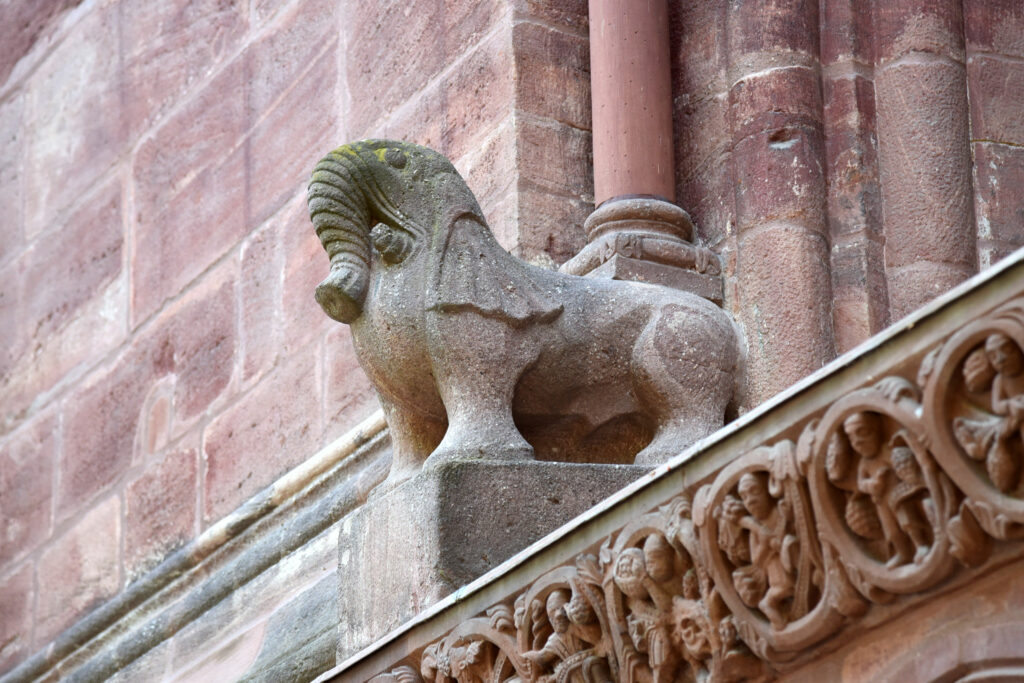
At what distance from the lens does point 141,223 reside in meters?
6.03

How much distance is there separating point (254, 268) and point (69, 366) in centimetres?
97

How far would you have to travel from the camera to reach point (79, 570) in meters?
5.90

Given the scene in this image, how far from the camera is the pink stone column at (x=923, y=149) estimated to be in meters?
4.00

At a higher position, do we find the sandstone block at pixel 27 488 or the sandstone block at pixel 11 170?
the sandstone block at pixel 11 170

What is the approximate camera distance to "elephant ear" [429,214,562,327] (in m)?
3.64

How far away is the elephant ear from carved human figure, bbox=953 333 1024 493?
1.22 meters

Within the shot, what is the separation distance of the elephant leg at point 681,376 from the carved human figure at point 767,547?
2.87 ft

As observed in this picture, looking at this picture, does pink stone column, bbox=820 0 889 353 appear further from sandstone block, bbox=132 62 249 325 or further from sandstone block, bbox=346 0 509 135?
sandstone block, bbox=132 62 249 325

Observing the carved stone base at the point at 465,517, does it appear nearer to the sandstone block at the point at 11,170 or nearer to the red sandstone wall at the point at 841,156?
the red sandstone wall at the point at 841,156

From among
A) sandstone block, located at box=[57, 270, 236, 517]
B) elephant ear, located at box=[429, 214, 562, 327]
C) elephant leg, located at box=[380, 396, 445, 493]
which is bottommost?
elephant leg, located at box=[380, 396, 445, 493]

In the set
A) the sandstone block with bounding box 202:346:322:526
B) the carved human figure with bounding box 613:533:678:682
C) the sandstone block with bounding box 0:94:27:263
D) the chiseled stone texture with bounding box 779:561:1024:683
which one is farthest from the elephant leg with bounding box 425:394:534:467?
the sandstone block with bounding box 0:94:27:263

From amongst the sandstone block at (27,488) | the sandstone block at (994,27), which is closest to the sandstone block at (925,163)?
the sandstone block at (994,27)

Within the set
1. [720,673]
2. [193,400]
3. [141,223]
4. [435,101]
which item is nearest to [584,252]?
[435,101]

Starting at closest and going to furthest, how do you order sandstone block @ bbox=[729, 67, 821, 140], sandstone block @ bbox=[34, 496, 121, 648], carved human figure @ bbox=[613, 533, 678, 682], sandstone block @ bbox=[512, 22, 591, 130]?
carved human figure @ bbox=[613, 533, 678, 682] → sandstone block @ bbox=[729, 67, 821, 140] → sandstone block @ bbox=[512, 22, 591, 130] → sandstone block @ bbox=[34, 496, 121, 648]
